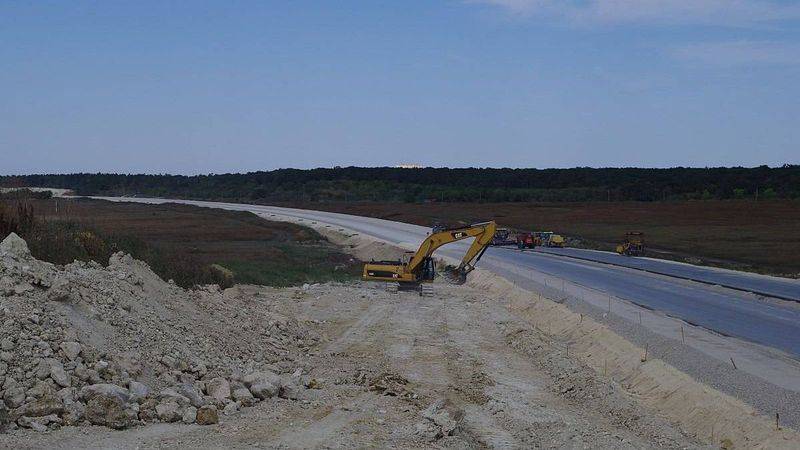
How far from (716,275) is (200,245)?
29.6m

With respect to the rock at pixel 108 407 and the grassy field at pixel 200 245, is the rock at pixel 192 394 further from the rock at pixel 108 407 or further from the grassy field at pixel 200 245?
the grassy field at pixel 200 245

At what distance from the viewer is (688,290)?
3547 cm

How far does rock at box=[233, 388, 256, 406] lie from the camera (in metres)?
13.5

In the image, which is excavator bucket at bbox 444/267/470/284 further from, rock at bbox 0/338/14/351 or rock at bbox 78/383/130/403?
rock at bbox 0/338/14/351

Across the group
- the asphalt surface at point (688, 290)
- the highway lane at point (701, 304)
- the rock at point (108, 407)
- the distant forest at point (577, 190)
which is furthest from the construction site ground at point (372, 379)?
the distant forest at point (577, 190)

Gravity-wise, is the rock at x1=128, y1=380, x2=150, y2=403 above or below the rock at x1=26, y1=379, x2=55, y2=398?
below

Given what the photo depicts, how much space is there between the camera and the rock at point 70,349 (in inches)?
492

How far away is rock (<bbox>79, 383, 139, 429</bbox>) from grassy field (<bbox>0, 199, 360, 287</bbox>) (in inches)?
286

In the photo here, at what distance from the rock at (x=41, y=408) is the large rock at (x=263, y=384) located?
3191 millimetres

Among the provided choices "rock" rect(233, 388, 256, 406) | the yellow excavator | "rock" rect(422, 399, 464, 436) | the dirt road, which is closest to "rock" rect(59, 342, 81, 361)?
the dirt road

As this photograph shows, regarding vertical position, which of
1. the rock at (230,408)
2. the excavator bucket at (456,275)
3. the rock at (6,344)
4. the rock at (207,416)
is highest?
the rock at (6,344)

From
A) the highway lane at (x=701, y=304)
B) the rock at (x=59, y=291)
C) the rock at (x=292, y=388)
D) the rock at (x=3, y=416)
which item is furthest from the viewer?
the highway lane at (x=701, y=304)

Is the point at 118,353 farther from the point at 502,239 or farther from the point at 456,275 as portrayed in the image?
the point at 502,239

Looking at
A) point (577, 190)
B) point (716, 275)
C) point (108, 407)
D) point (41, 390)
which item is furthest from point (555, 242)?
point (577, 190)
